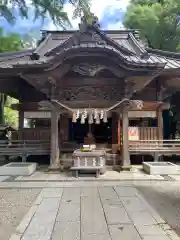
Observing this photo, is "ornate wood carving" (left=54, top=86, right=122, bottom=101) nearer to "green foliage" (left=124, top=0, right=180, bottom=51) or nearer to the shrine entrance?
the shrine entrance

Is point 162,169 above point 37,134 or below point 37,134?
below

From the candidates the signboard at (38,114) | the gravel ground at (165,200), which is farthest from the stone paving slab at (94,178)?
the signboard at (38,114)

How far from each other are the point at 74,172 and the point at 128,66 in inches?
168

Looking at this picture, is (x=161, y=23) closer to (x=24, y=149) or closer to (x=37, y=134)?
(x=37, y=134)

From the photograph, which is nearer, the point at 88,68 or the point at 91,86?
the point at 88,68

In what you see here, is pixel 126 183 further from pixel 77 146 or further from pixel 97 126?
pixel 97 126

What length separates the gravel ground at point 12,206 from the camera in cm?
392

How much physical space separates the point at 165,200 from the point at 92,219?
83.0 inches

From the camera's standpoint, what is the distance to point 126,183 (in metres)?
7.19

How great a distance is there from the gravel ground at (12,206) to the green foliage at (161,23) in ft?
45.7

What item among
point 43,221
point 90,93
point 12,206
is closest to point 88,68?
point 90,93

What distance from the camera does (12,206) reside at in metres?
5.10

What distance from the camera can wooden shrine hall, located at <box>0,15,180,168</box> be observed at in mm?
8500

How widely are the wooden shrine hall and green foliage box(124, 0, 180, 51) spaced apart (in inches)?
196
